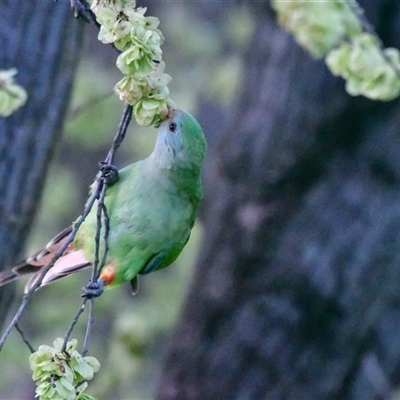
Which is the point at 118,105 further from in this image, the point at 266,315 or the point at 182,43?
the point at 266,315

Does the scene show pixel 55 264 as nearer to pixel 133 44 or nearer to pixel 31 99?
pixel 31 99

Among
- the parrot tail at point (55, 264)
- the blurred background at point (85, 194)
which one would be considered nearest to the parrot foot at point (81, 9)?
the parrot tail at point (55, 264)

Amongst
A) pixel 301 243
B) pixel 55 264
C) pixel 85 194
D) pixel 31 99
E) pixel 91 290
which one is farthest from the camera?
pixel 85 194

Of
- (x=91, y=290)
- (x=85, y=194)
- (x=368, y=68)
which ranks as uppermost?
(x=85, y=194)

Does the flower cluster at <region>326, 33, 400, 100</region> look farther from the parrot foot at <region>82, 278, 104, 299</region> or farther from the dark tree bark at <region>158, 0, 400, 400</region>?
the dark tree bark at <region>158, 0, 400, 400</region>

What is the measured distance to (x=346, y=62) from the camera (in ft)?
8.60

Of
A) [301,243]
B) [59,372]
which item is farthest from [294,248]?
[59,372]

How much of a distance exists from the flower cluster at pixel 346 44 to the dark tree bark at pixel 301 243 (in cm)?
170

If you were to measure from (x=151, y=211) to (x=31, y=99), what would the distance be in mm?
691

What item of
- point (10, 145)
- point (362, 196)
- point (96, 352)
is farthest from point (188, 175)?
point (96, 352)

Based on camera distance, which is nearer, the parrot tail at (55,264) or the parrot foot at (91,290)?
the parrot foot at (91,290)

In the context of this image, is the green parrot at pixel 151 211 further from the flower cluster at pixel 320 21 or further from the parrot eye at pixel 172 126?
the flower cluster at pixel 320 21

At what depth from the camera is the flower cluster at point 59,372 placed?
1878 millimetres

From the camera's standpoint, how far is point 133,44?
192 centimetres
